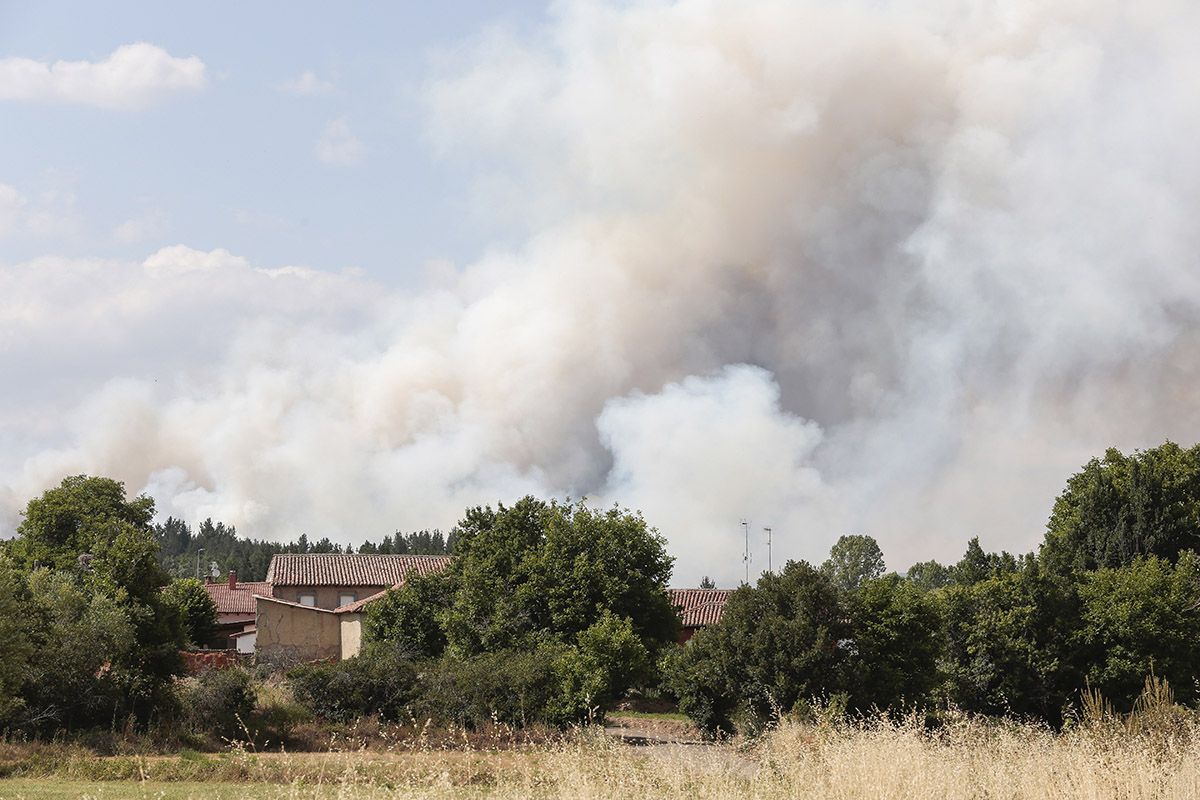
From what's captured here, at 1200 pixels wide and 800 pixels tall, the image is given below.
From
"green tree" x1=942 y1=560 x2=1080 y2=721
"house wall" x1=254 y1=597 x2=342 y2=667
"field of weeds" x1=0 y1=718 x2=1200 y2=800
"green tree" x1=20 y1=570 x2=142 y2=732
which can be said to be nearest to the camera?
"field of weeds" x1=0 y1=718 x2=1200 y2=800

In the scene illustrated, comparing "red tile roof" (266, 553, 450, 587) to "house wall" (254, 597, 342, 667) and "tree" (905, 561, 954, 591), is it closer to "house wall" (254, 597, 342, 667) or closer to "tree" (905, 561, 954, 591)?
"house wall" (254, 597, 342, 667)

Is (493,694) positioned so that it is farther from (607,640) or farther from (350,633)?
(350,633)

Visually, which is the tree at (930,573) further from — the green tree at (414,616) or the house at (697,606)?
the green tree at (414,616)

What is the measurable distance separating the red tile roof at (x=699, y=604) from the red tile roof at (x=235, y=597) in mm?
30903

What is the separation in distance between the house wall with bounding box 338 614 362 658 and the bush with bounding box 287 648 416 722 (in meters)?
21.0

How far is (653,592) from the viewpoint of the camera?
131 ft

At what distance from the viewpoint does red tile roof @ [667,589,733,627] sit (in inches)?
2377

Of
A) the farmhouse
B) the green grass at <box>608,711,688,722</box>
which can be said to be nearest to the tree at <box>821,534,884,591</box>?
the farmhouse

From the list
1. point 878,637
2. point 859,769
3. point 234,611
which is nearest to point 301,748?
point 878,637

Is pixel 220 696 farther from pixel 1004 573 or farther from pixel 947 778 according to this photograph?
pixel 1004 573

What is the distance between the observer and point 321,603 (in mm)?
75500

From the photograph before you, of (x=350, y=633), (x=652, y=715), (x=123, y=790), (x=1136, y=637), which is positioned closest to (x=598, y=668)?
(x=652, y=715)

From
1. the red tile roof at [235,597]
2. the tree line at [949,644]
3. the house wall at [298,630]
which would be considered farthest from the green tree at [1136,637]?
the red tile roof at [235,597]

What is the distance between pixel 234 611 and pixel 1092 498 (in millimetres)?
55335
